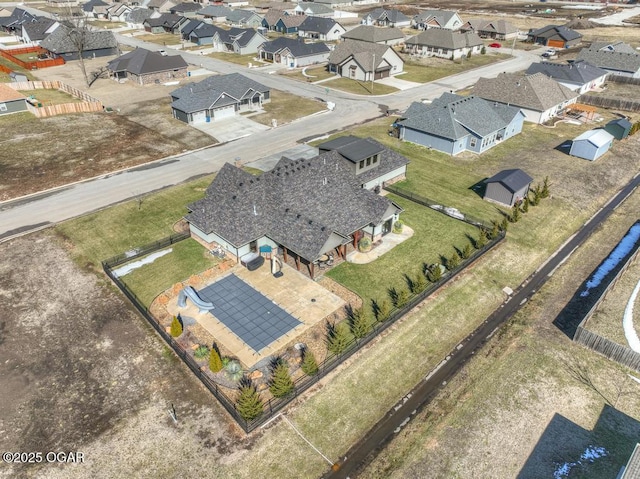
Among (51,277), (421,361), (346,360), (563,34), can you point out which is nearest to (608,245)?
(421,361)

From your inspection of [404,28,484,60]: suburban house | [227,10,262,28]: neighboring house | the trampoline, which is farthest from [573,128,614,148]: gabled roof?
[227,10,262,28]: neighboring house

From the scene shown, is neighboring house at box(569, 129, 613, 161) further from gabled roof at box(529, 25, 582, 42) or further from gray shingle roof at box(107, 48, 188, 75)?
gabled roof at box(529, 25, 582, 42)

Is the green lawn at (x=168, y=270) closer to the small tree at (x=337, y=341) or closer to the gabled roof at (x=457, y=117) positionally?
the small tree at (x=337, y=341)

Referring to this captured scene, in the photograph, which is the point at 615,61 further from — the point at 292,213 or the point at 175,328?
the point at 175,328

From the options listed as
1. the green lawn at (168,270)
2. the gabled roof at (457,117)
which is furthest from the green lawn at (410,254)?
the gabled roof at (457,117)

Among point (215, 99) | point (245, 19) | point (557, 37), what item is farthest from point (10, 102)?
point (557, 37)

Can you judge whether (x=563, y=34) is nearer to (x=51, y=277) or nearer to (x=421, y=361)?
(x=421, y=361)
